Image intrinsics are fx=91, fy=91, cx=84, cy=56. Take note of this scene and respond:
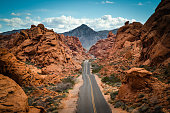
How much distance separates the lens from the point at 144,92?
10062 mm

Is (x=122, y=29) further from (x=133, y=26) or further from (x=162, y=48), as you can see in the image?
(x=162, y=48)

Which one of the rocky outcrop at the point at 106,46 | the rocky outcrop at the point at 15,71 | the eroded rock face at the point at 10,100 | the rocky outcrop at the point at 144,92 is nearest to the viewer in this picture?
the eroded rock face at the point at 10,100

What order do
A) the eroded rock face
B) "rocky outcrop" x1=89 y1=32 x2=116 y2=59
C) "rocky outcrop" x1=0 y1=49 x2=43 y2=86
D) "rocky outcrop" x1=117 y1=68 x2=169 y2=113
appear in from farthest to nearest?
"rocky outcrop" x1=89 y1=32 x2=116 y2=59 → "rocky outcrop" x1=0 y1=49 x2=43 y2=86 → "rocky outcrop" x1=117 y1=68 x2=169 y2=113 → the eroded rock face

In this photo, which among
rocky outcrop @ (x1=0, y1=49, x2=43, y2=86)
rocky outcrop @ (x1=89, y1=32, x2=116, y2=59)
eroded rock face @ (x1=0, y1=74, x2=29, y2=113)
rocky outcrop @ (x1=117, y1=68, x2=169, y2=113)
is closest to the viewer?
eroded rock face @ (x1=0, y1=74, x2=29, y2=113)

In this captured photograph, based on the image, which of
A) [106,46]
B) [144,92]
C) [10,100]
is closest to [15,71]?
[10,100]

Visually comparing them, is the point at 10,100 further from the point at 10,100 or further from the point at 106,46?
the point at 106,46

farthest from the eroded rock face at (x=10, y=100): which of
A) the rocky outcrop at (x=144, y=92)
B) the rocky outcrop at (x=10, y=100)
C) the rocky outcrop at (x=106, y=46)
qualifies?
the rocky outcrop at (x=106, y=46)

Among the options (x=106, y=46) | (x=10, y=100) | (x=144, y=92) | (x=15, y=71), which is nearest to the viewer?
(x=10, y=100)

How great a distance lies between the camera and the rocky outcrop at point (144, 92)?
26.5 ft

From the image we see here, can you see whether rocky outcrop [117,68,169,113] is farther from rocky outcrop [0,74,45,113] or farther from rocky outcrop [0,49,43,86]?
rocky outcrop [0,49,43,86]

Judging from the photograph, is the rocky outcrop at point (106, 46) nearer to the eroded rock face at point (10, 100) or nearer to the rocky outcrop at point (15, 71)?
the rocky outcrop at point (15, 71)

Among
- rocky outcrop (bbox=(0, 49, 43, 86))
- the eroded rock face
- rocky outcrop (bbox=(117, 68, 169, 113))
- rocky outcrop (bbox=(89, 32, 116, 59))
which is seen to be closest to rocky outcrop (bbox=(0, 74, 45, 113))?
the eroded rock face

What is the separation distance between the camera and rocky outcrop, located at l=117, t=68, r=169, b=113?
26.5 feet

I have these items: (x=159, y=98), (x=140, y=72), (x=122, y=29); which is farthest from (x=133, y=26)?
(x=159, y=98)
